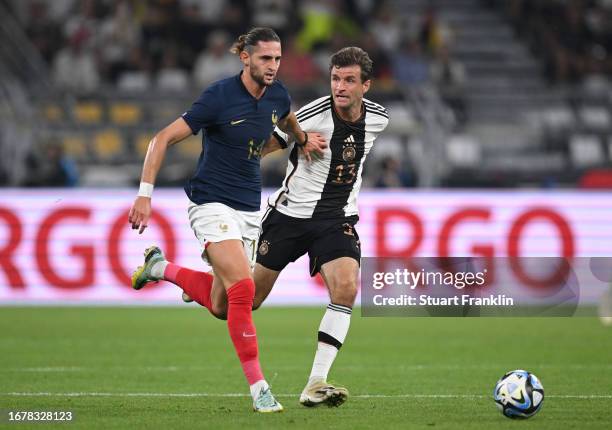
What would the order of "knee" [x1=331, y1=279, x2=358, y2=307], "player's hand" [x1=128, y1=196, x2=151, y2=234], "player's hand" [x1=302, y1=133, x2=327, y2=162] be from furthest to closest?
1. "player's hand" [x1=302, y1=133, x2=327, y2=162]
2. "knee" [x1=331, y1=279, x2=358, y2=307]
3. "player's hand" [x1=128, y1=196, x2=151, y2=234]

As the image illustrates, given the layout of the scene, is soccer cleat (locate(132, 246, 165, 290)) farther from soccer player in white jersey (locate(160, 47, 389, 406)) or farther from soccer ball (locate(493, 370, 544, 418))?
soccer ball (locate(493, 370, 544, 418))

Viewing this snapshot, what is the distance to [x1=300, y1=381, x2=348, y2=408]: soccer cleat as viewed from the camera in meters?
7.92

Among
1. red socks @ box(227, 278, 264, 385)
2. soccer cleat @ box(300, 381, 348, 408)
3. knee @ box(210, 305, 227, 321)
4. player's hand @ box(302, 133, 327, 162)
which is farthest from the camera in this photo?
player's hand @ box(302, 133, 327, 162)

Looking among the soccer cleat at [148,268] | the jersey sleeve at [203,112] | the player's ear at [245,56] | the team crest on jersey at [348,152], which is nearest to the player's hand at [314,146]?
the team crest on jersey at [348,152]

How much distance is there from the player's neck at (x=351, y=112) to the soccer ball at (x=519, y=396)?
7.14 feet

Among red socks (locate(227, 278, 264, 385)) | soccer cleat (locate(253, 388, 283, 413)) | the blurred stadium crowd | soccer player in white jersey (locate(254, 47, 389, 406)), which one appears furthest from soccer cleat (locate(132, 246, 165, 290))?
the blurred stadium crowd

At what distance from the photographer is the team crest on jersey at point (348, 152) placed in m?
8.66

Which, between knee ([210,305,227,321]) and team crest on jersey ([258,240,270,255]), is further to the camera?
team crest on jersey ([258,240,270,255])

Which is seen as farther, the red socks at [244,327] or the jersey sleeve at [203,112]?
the jersey sleeve at [203,112]

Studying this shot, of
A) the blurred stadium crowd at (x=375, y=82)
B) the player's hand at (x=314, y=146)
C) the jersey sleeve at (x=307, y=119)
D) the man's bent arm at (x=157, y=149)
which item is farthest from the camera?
the blurred stadium crowd at (x=375, y=82)

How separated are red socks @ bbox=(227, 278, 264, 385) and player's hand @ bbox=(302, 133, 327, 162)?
1.17m

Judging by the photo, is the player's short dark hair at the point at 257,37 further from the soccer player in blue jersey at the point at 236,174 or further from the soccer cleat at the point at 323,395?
the soccer cleat at the point at 323,395

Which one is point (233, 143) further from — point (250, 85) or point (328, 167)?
point (328, 167)

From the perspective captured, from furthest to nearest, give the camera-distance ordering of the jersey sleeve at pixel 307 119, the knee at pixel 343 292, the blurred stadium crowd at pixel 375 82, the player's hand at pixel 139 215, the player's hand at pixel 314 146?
the blurred stadium crowd at pixel 375 82, the jersey sleeve at pixel 307 119, the player's hand at pixel 314 146, the knee at pixel 343 292, the player's hand at pixel 139 215
